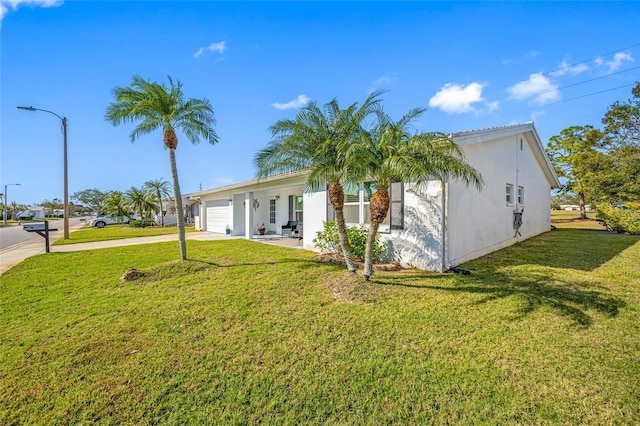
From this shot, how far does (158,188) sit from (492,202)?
3228 centimetres

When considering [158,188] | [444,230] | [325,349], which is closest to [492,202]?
[444,230]

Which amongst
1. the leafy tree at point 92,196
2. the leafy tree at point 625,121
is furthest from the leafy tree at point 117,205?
the leafy tree at point 92,196

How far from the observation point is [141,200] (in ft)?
104

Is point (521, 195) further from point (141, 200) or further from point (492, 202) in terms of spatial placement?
point (141, 200)

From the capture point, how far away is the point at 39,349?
411 centimetres

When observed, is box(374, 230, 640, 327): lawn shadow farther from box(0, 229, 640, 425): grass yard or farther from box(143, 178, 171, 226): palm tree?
box(143, 178, 171, 226): palm tree

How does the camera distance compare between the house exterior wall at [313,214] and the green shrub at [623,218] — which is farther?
the green shrub at [623,218]

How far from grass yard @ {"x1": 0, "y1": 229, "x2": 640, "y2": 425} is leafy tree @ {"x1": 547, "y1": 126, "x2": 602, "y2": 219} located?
2415 centimetres

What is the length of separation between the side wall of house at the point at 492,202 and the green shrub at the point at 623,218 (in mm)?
4824

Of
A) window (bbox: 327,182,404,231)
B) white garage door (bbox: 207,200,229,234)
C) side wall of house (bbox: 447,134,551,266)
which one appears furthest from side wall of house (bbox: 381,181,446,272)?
white garage door (bbox: 207,200,229,234)

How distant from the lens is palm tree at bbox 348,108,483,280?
532 centimetres

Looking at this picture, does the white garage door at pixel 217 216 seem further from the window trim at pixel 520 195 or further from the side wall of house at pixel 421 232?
the window trim at pixel 520 195

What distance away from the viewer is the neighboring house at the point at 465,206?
754 cm

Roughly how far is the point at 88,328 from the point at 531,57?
1861 cm
